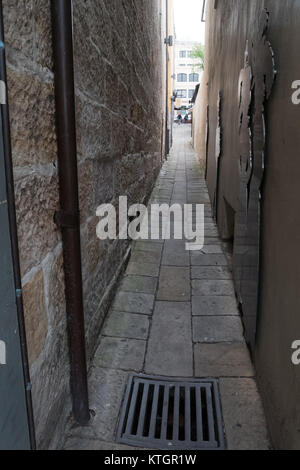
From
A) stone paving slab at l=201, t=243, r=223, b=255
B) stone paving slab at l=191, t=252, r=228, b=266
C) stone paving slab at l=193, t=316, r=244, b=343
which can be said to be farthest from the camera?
stone paving slab at l=201, t=243, r=223, b=255

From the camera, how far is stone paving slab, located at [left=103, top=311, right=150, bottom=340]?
2.43m

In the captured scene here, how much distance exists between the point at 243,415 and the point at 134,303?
1248 mm

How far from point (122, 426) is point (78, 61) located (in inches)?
67.4

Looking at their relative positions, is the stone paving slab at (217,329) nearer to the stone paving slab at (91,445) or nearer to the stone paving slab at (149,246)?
the stone paving slab at (91,445)

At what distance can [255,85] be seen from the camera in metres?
2.06

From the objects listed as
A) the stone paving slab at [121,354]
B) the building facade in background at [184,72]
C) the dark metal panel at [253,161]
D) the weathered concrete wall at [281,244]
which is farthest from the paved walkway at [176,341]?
the building facade in background at [184,72]

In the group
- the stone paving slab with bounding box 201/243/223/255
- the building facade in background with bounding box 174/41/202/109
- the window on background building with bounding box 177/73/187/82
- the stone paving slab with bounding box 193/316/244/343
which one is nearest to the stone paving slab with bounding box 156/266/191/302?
the stone paving slab with bounding box 193/316/244/343

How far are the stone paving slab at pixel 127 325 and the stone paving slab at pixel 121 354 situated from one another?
0.19ft

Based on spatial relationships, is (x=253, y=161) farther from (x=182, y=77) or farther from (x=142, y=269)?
(x=182, y=77)

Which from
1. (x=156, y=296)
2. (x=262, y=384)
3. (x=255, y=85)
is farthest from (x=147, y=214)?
(x=262, y=384)

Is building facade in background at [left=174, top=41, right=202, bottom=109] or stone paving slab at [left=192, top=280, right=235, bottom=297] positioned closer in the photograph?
stone paving slab at [left=192, top=280, right=235, bottom=297]

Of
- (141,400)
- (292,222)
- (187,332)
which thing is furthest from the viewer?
(187,332)

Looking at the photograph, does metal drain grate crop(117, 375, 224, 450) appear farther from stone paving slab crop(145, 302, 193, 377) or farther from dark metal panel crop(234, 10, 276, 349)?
dark metal panel crop(234, 10, 276, 349)
